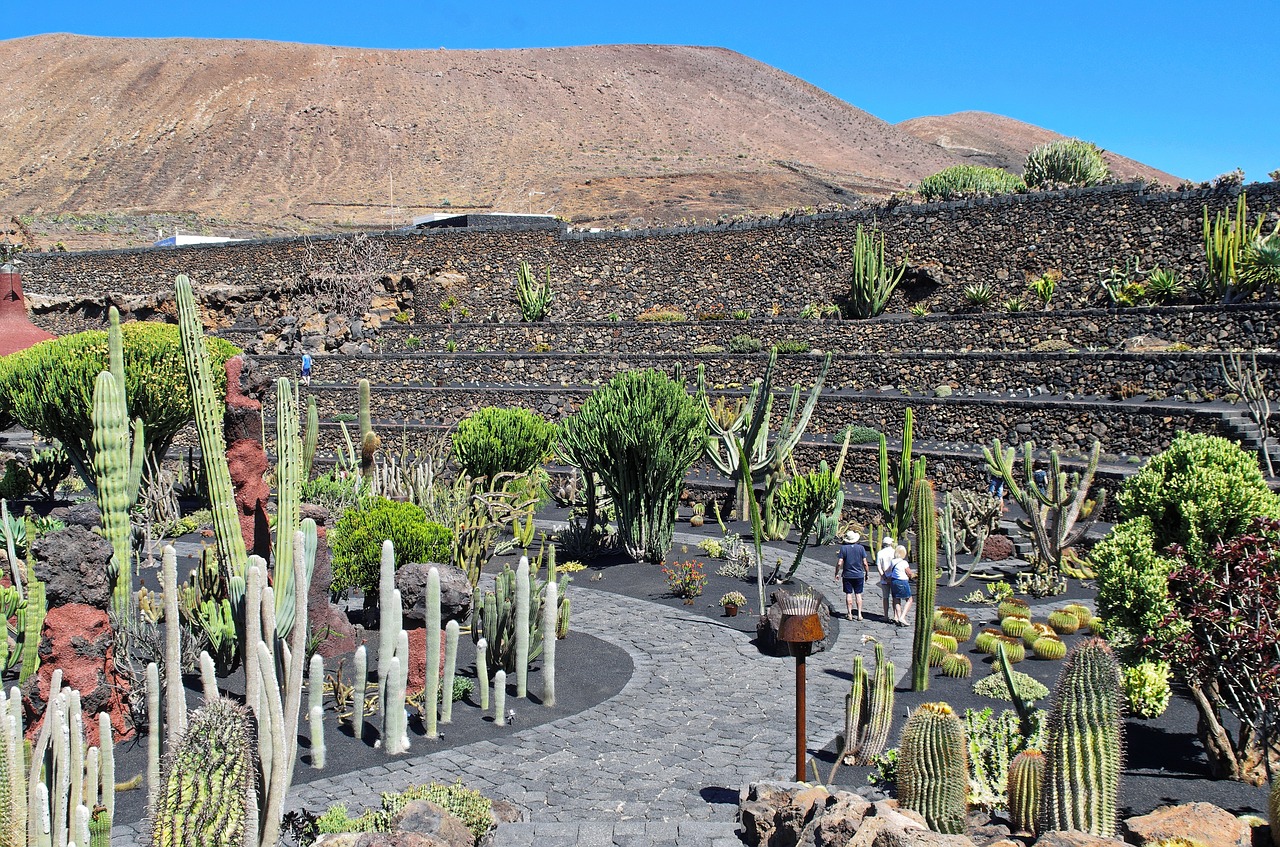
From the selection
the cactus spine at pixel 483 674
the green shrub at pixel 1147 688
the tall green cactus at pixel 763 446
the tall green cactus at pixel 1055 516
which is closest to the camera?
the green shrub at pixel 1147 688

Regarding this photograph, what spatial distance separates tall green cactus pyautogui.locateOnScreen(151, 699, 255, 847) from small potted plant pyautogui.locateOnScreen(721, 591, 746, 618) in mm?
6917

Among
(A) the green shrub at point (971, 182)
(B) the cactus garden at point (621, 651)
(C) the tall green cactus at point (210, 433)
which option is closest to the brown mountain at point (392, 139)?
(A) the green shrub at point (971, 182)

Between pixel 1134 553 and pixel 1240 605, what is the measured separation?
2.21 feet

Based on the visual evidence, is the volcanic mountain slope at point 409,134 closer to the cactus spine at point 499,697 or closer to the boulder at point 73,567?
the boulder at point 73,567

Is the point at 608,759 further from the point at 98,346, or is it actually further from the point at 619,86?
the point at 619,86

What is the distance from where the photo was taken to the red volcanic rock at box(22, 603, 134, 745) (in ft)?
23.2

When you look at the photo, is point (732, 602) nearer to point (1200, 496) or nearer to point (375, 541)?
point (375, 541)

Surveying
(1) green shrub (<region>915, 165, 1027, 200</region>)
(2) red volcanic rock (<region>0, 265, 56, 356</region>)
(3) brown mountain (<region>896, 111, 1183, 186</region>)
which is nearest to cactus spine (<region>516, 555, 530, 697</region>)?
(2) red volcanic rock (<region>0, 265, 56, 356</region>)

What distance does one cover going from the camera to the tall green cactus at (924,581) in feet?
26.3

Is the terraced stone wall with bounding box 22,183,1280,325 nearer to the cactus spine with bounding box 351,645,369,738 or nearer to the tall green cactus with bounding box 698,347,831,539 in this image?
the tall green cactus with bounding box 698,347,831,539

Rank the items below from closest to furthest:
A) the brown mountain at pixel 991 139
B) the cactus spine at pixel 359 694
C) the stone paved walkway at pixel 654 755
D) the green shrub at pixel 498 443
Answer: the stone paved walkway at pixel 654 755, the cactus spine at pixel 359 694, the green shrub at pixel 498 443, the brown mountain at pixel 991 139

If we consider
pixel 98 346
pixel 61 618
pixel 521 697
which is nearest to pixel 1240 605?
pixel 521 697

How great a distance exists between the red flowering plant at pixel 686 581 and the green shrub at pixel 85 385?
7962 mm

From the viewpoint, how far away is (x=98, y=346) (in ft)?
54.4
